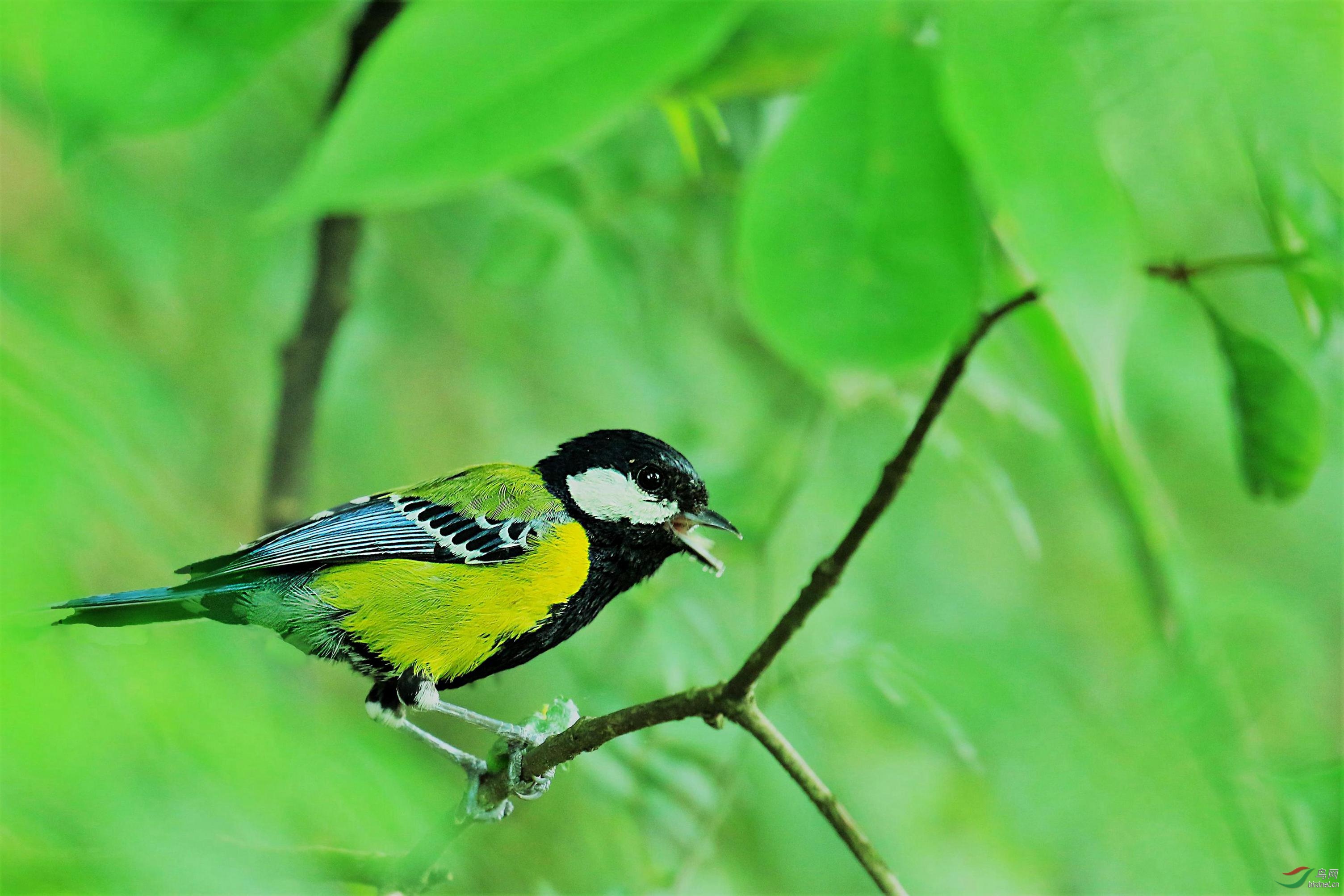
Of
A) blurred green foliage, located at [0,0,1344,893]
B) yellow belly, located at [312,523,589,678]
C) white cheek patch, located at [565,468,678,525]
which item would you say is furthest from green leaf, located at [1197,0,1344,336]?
yellow belly, located at [312,523,589,678]

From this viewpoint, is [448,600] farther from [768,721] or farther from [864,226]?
[864,226]

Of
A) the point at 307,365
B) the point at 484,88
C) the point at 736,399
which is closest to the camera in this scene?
the point at 484,88

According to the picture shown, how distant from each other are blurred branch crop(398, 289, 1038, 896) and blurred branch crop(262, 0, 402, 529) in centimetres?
82

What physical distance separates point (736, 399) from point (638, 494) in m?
1.44

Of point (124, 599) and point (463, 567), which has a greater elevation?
point (463, 567)

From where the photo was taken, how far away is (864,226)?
27.6 inches

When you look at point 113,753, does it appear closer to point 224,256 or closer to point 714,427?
point 714,427

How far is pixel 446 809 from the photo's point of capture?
917mm

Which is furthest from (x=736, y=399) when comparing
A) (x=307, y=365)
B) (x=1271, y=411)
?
(x=1271, y=411)

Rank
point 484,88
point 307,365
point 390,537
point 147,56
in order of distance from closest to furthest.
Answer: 1. point 484,88
2. point 147,56
3. point 390,537
4. point 307,365

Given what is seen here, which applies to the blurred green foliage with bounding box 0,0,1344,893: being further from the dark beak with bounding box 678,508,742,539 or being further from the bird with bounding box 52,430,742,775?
the dark beak with bounding box 678,508,742,539

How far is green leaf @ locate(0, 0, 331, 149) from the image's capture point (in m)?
0.64

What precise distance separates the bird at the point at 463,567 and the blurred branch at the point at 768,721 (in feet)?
0.38

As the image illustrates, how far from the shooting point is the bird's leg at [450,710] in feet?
3.25
